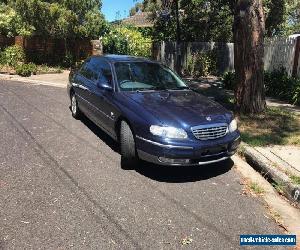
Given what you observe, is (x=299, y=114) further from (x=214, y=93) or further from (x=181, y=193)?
(x=181, y=193)

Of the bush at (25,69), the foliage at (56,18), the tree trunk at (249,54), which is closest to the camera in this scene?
the tree trunk at (249,54)

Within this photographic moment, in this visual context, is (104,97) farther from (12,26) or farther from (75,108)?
(12,26)

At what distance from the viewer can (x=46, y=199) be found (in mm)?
5148

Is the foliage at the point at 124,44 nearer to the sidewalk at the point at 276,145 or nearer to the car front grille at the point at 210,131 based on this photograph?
the sidewalk at the point at 276,145

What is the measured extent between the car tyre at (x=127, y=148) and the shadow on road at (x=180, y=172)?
0.18 meters

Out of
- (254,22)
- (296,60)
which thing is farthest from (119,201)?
(296,60)

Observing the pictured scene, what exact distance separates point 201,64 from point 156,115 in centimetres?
1414

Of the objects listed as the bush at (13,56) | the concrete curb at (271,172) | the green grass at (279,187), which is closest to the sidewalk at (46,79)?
the bush at (13,56)

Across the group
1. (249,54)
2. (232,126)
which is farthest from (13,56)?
(232,126)

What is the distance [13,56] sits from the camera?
65.3 feet

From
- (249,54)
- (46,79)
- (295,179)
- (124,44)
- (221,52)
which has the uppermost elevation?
(249,54)

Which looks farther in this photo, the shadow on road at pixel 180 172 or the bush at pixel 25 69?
the bush at pixel 25 69

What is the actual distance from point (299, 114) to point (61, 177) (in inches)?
253

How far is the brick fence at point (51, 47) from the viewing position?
2020cm
